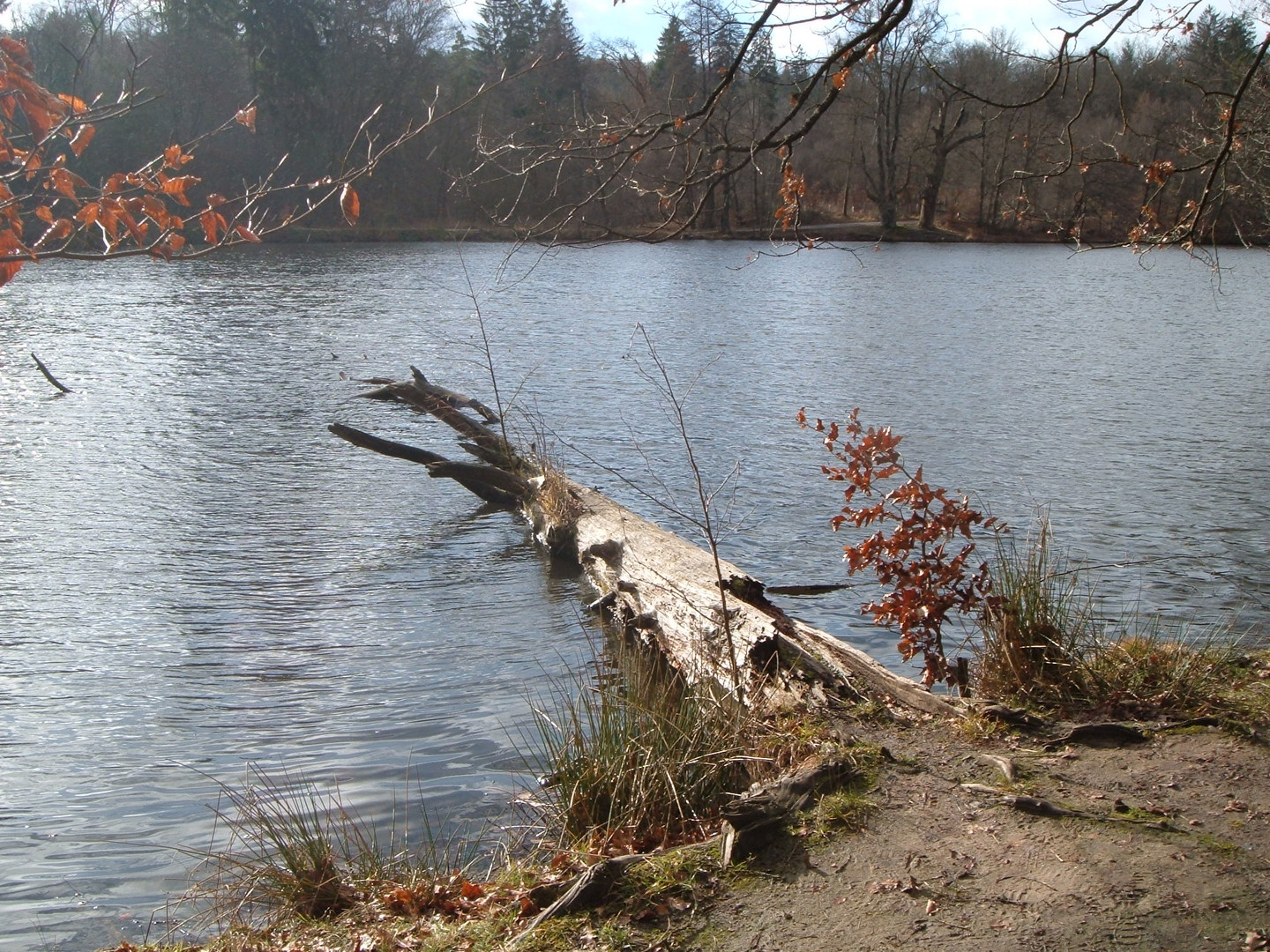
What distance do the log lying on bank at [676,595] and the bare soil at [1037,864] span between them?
835mm

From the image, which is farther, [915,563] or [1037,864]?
[915,563]

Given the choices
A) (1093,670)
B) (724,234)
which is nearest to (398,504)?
(1093,670)

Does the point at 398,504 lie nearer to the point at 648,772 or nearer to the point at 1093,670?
the point at 648,772

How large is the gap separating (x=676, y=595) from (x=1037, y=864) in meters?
3.76

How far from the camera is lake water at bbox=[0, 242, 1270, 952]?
6105 millimetres

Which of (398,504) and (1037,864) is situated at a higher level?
(1037,864)

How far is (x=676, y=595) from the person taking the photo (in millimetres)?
7086

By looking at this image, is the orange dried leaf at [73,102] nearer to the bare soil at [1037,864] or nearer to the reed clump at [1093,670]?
the bare soil at [1037,864]

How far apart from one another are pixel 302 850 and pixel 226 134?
5462 cm

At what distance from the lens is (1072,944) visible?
3.06 metres

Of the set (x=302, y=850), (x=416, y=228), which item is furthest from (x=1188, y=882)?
(x=416, y=228)

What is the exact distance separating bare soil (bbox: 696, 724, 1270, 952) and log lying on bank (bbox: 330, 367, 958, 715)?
83 cm

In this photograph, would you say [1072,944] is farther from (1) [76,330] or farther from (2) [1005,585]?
(1) [76,330]

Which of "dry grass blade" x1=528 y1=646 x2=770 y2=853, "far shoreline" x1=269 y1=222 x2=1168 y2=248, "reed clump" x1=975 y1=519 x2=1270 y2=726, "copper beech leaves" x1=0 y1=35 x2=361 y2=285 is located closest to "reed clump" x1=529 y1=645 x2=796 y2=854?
"dry grass blade" x1=528 y1=646 x2=770 y2=853
